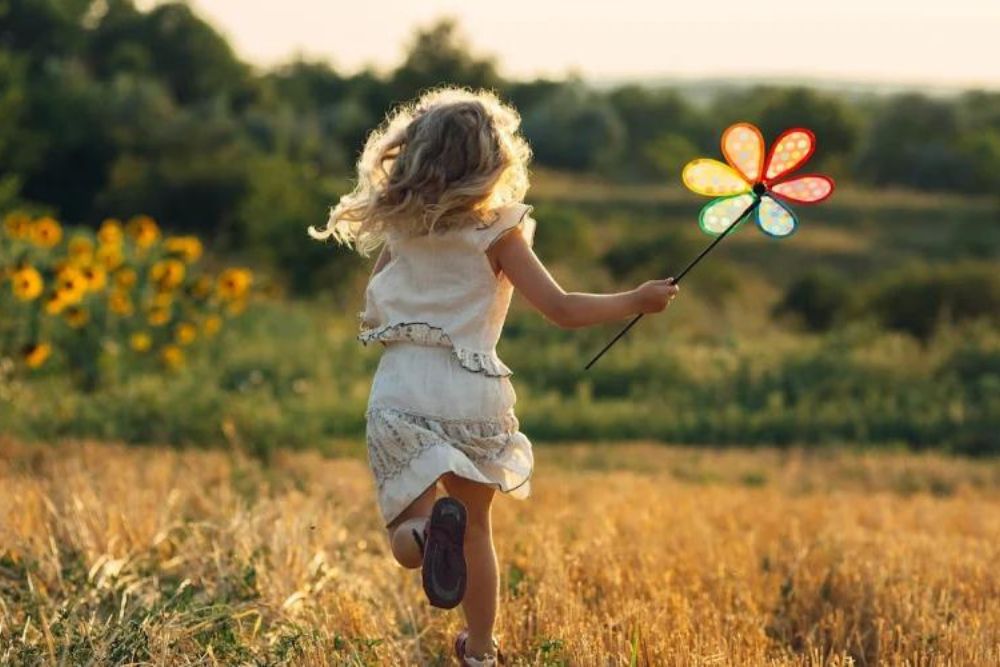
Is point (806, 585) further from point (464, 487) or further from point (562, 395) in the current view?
point (562, 395)

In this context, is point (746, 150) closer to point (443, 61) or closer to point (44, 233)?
point (44, 233)

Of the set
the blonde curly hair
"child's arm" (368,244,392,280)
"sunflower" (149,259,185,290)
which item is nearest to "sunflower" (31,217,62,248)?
"sunflower" (149,259,185,290)

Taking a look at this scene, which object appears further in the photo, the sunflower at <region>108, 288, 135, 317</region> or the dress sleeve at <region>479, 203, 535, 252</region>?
the sunflower at <region>108, 288, 135, 317</region>

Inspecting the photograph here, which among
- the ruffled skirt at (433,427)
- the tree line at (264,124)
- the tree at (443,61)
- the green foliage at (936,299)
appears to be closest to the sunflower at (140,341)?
the ruffled skirt at (433,427)

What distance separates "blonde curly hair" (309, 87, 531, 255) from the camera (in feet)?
14.4

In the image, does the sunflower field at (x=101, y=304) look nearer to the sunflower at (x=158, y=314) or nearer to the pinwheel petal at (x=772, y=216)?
the sunflower at (x=158, y=314)

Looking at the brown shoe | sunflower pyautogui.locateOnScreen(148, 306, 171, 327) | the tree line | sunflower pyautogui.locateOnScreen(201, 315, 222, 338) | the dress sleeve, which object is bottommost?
the brown shoe

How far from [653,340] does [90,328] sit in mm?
6227

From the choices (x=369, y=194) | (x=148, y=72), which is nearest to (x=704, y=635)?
(x=369, y=194)

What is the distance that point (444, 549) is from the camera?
4074 millimetres

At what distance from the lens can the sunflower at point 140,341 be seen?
11.8m

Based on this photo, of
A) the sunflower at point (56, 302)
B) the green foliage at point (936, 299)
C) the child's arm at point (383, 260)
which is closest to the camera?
the child's arm at point (383, 260)

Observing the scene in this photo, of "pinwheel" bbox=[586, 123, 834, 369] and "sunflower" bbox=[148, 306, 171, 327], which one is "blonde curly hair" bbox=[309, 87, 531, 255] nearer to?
"pinwheel" bbox=[586, 123, 834, 369]

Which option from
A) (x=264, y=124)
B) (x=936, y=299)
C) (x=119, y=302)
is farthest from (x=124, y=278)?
(x=264, y=124)
